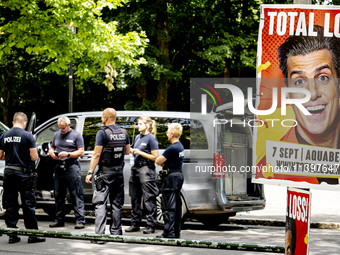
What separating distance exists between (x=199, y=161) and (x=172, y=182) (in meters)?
1.23

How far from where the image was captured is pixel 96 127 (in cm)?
890

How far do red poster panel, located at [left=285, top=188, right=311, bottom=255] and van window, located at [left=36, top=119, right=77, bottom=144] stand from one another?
619 centimetres

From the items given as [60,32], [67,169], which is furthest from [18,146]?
[60,32]

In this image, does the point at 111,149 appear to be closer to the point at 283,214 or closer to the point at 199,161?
the point at 199,161

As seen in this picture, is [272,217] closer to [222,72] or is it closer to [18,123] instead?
[18,123]

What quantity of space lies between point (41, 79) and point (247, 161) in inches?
705

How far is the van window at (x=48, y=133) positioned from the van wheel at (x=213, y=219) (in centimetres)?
300

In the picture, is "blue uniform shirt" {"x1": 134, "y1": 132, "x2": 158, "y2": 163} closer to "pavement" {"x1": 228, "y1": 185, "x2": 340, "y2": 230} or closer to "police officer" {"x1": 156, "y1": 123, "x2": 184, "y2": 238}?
"police officer" {"x1": 156, "y1": 123, "x2": 184, "y2": 238}

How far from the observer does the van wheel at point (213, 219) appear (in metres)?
8.98

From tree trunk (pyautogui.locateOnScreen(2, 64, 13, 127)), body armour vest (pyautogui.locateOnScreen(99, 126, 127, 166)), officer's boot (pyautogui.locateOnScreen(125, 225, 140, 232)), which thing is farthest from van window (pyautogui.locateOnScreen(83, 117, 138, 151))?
tree trunk (pyautogui.locateOnScreen(2, 64, 13, 127))

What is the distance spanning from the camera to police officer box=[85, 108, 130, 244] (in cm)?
707

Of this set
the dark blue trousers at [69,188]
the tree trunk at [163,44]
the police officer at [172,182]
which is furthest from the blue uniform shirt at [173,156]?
the tree trunk at [163,44]

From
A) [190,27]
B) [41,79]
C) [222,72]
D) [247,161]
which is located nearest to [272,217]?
[247,161]

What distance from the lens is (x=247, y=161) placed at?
8.84 m
